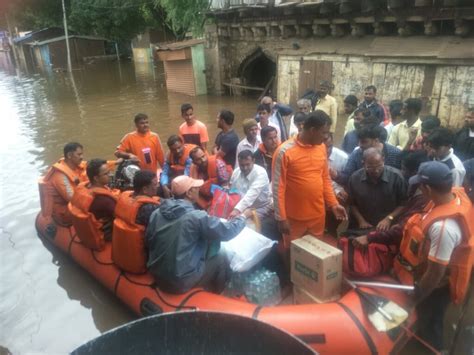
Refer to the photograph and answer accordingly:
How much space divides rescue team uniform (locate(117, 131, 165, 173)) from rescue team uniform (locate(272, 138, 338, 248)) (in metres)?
3.01

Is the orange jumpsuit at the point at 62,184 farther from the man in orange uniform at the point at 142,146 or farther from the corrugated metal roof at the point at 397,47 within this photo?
the corrugated metal roof at the point at 397,47

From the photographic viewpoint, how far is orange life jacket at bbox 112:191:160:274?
364cm

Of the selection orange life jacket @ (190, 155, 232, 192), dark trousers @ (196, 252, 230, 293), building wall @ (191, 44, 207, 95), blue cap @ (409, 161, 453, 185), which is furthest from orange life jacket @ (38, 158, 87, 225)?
building wall @ (191, 44, 207, 95)

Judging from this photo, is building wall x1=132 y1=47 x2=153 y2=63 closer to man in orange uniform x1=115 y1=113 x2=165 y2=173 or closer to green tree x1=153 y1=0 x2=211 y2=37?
green tree x1=153 y1=0 x2=211 y2=37

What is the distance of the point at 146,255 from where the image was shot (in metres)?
3.78

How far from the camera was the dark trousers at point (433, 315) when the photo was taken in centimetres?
295

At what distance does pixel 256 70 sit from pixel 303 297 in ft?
51.5

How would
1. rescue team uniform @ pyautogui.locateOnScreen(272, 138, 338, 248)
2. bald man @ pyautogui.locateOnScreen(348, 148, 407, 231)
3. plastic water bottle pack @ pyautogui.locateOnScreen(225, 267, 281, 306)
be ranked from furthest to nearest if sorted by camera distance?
plastic water bottle pack @ pyautogui.locateOnScreen(225, 267, 281, 306) < rescue team uniform @ pyautogui.locateOnScreen(272, 138, 338, 248) < bald man @ pyautogui.locateOnScreen(348, 148, 407, 231)

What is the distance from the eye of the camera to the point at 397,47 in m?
9.76

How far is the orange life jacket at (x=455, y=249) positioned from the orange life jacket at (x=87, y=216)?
3095 millimetres

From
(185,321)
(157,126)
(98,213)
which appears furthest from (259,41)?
(185,321)

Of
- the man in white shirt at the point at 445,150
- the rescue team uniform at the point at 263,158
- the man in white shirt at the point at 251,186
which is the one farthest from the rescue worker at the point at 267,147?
the man in white shirt at the point at 445,150

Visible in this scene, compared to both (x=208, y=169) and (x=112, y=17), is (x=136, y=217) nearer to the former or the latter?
(x=208, y=169)

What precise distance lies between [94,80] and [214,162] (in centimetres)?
2255
